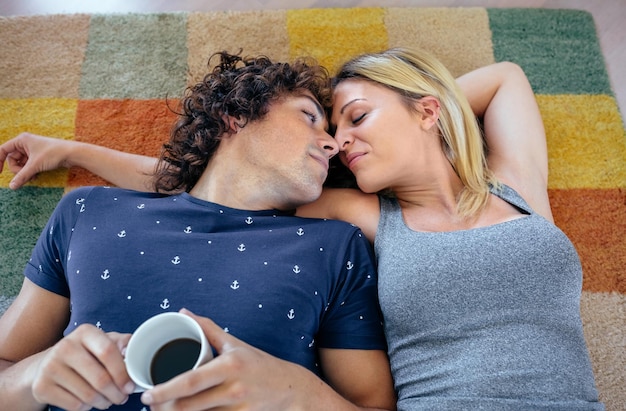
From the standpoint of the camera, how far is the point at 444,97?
150cm

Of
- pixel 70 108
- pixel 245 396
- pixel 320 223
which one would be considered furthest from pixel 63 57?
pixel 245 396

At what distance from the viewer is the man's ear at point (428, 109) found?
4.79ft

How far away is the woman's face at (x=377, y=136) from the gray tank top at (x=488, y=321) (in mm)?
213

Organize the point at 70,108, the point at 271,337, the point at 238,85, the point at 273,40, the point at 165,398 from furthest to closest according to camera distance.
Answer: the point at 273,40 < the point at 70,108 < the point at 238,85 < the point at 271,337 < the point at 165,398

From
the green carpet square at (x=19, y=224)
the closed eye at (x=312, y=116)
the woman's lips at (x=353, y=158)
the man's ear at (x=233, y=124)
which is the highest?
the closed eye at (x=312, y=116)

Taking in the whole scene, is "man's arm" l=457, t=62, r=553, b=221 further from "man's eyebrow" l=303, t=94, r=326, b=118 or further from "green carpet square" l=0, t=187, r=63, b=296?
"green carpet square" l=0, t=187, r=63, b=296

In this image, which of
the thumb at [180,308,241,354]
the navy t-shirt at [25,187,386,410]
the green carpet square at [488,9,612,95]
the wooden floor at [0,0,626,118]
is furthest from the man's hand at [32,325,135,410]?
the green carpet square at [488,9,612,95]

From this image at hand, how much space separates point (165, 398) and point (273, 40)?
1.44 metres

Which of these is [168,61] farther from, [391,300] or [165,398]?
[165,398]

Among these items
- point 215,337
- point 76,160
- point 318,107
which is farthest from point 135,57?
point 215,337

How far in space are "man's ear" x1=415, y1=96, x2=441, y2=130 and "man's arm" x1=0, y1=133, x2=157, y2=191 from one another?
83cm

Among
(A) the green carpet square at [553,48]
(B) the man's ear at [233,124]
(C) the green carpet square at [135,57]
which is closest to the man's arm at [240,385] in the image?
(B) the man's ear at [233,124]

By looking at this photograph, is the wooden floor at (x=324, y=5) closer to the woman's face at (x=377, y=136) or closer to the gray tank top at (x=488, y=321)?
the woman's face at (x=377, y=136)

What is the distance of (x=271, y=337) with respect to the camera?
1151 millimetres
